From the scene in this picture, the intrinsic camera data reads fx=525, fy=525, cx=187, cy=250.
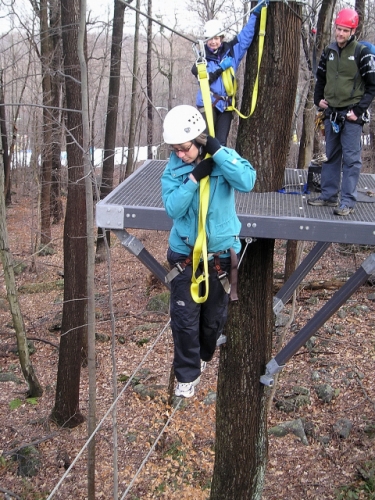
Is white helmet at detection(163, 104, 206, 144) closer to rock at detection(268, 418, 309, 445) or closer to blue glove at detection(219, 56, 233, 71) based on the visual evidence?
blue glove at detection(219, 56, 233, 71)

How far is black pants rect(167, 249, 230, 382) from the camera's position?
3633 mm

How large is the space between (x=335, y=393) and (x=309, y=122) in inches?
189

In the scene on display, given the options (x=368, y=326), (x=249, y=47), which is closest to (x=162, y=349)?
(x=368, y=326)

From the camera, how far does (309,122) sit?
9625mm

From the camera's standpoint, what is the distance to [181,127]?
119 inches

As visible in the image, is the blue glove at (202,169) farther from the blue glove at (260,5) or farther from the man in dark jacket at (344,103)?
the blue glove at (260,5)

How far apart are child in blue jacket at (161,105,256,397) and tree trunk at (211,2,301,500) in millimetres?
906

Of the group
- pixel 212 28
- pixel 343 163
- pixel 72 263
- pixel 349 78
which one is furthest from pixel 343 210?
pixel 72 263

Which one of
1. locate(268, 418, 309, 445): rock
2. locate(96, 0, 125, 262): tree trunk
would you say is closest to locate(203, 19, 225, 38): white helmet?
locate(268, 418, 309, 445): rock

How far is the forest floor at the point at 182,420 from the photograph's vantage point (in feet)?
24.6

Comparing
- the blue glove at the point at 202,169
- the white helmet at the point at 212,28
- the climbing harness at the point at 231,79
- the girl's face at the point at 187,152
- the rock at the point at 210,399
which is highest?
the white helmet at the point at 212,28

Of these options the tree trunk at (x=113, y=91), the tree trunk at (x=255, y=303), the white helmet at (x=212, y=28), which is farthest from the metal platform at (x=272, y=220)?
the tree trunk at (x=113, y=91)

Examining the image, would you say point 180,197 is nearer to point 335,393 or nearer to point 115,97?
point 335,393

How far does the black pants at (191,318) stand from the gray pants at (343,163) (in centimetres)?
134
